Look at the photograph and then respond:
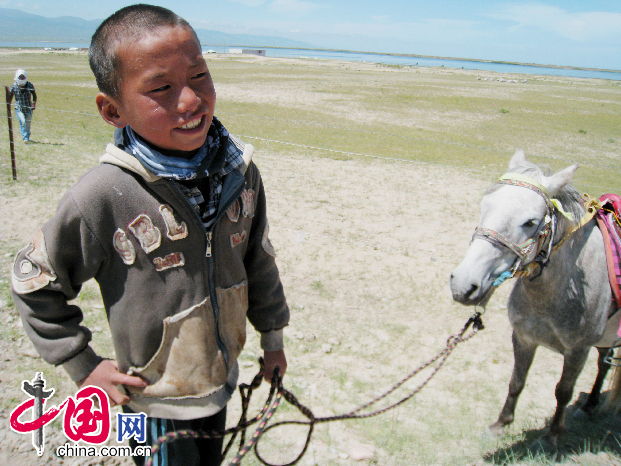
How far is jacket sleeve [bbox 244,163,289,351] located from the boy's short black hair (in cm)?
59

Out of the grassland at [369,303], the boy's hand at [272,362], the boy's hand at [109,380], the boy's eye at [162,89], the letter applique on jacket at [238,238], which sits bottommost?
the grassland at [369,303]

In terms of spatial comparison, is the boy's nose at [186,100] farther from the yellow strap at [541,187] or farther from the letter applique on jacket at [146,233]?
the yellow strap at [541,187]

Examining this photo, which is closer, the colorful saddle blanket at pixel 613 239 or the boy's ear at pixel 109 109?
the boy's ear at pixel 109 109

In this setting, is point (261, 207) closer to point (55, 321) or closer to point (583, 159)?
point (55, 321)

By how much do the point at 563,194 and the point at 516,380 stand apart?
59.7 inches

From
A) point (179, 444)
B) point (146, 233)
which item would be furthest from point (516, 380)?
point (146, 233)

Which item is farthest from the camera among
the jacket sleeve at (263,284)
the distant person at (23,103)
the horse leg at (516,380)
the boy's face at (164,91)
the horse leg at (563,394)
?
the distant person at (23,103)

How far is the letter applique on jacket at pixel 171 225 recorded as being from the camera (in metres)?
1.41

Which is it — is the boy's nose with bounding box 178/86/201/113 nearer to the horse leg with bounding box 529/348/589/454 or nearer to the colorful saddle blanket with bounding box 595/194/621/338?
the colorful saddle blanket with bounding box 595/194/621/338

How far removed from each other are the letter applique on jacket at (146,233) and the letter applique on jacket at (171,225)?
4 cm

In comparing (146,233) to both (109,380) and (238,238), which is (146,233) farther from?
(109,380)

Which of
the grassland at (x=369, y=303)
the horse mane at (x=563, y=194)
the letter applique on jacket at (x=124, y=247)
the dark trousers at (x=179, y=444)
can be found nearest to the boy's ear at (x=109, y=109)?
the letter applique on jacket at (x=124, y=247)

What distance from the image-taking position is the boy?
1283mm

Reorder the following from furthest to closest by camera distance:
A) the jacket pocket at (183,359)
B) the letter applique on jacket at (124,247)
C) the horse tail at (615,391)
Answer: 1. the horse tail at (615,391)
2. the jacket pocket at (183,359)
3. the letter applique on jacket at (124,247)
